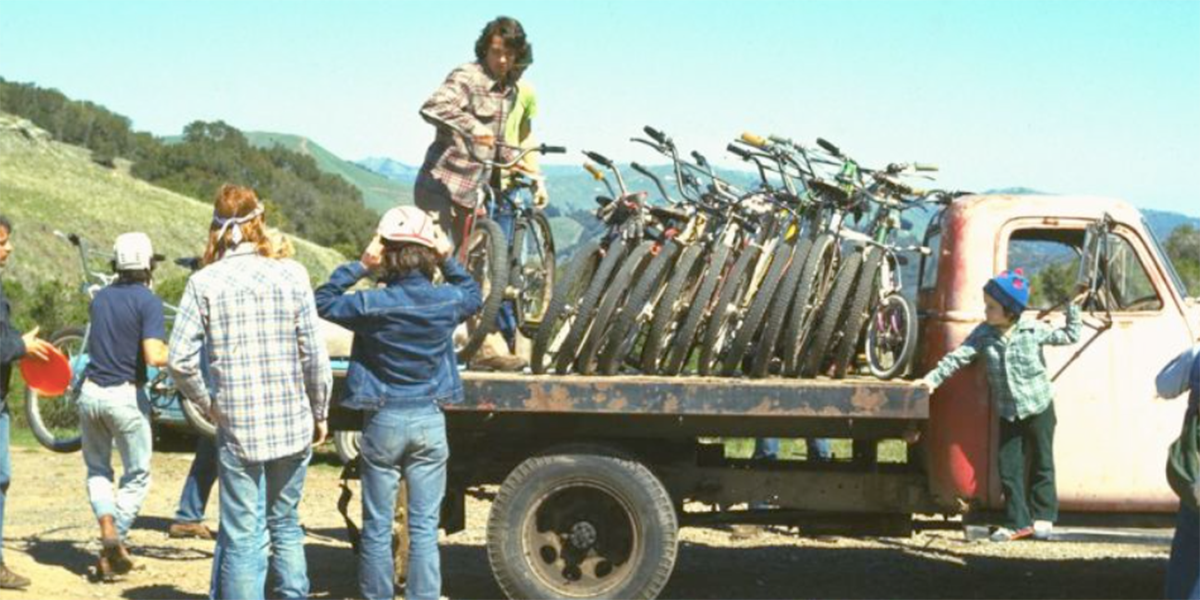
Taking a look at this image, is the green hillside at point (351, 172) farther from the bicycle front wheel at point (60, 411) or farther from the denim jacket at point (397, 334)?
the denim jacket at point (397, 334)

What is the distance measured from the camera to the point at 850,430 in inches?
321

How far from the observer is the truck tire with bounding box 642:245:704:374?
8211 millimetres

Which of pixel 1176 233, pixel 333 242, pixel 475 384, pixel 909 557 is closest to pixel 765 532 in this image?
pixel 909 557

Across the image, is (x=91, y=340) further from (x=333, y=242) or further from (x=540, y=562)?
(x=333, y=242)

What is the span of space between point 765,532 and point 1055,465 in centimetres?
342

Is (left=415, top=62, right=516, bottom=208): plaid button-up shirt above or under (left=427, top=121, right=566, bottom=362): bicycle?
above

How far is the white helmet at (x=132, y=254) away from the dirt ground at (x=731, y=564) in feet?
4.83

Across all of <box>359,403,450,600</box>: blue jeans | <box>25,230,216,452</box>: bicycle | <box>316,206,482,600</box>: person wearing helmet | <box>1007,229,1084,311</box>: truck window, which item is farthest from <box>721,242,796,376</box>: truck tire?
<box>25,230,216,452</box>: bicycle

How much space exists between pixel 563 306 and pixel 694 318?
0.61m

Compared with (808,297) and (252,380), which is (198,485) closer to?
(252,380)

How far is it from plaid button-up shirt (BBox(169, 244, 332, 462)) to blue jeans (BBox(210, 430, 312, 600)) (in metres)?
0.11

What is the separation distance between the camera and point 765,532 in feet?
36.9

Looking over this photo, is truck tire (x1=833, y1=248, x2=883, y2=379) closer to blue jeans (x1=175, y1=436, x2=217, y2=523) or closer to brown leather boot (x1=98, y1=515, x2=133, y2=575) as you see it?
→ brown leather boot (x1=98, y1=515, x2=133, y2=575)

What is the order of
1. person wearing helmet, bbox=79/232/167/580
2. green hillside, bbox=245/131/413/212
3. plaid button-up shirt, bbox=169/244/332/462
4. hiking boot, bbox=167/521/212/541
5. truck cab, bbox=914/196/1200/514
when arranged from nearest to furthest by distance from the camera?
plaid button-up shirt, bbox=169/244/332/462 → truck cab, bbox=914/196/1200/514 → person wearing helmet, bbox=79/232/167/580 → hiking boot, bbox=167/521/212/541 → green hillside, bbox=245/131/413/212
